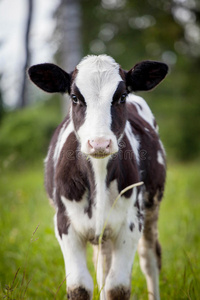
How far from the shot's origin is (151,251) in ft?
15.1

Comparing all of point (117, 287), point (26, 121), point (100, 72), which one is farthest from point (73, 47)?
point (117, 287)

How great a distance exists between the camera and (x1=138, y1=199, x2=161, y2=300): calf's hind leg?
4.44m

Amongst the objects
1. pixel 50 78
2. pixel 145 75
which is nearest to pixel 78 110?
pixel 50 78

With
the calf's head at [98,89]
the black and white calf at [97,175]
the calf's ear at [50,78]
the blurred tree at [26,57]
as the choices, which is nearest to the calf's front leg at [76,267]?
the black and white calf at [97,175]

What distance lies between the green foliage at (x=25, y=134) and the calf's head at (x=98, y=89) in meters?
8.09

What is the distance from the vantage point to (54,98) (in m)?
15.4

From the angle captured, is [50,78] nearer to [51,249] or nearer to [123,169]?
[123,169]

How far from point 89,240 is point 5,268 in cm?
212

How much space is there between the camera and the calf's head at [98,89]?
9.23 ft

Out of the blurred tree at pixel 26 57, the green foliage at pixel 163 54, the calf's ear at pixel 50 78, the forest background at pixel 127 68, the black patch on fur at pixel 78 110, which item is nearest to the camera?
the black patch on fur at pixel 78 110

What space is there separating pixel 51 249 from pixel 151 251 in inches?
61.6

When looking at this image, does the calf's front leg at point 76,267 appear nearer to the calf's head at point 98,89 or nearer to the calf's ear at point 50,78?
the calf's head at point 98,89

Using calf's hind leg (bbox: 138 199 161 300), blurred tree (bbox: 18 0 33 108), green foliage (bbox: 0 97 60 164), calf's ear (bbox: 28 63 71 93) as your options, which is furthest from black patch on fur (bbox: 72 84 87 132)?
blurred tree (bbox: 18 0 33 108)

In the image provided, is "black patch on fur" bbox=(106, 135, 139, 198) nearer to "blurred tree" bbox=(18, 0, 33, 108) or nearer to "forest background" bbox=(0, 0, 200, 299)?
"forest background" bbox=(0, 0, 200, 299)
